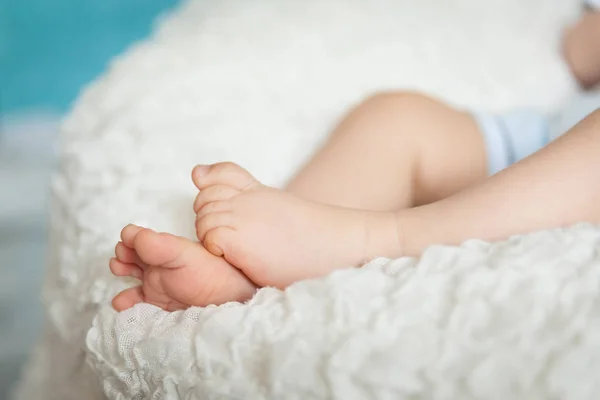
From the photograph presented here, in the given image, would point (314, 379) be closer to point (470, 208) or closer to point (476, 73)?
point (470, 208)

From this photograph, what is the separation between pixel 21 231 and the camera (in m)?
1.31

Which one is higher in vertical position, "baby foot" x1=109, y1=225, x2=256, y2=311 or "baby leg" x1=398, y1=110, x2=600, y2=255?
"baby foot" x1=109, y1=225, x2=256, y2=311

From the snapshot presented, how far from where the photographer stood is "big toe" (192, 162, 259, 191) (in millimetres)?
537

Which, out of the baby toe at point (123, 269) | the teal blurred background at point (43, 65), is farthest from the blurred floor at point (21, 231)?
the baby toe at point (123, 269)

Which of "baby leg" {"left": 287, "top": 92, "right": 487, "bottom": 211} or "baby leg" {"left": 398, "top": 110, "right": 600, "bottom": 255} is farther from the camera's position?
"baby leg" {"left": 287, "top": 92, "right": 487, "bottom": 211}

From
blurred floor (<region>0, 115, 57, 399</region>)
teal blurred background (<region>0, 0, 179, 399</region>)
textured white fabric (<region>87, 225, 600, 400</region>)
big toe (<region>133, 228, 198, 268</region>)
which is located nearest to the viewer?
textured white fabric (<region>87, 225, 600, 400</region>)

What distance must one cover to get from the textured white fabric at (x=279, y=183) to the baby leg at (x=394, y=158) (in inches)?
2.8

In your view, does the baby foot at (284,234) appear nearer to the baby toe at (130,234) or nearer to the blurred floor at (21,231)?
the baby toe at (130,234)

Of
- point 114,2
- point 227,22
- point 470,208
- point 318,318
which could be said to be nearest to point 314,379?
point 318,318

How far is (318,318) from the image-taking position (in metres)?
0.42

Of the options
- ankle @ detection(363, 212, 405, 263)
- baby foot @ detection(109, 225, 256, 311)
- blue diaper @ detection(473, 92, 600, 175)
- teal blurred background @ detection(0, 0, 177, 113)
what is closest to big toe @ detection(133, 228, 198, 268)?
baby foot @ detection(109, 225, 256, 311)

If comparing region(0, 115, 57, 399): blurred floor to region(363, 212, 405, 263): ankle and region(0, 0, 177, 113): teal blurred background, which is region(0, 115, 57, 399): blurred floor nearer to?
region(0, 0, 177, 113): teal blurred background

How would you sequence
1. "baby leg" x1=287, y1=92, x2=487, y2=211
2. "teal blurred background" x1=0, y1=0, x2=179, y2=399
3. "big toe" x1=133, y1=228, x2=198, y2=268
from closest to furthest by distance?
1. "big toe" x1=133, y1=228, x2=198, y2=268
2. "baby leg" x1=287, y1=92, x2=487, y2=211
3. "teal blurred background" x1=0, y1=0, x2=179, y2=399

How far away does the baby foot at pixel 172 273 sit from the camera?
1.57 feet
